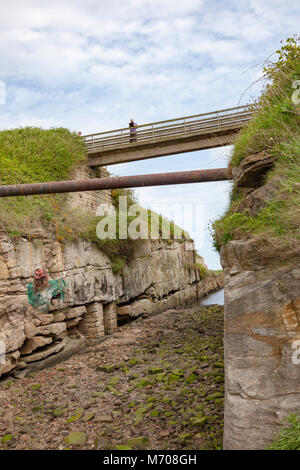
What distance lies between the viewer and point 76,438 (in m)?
6.11

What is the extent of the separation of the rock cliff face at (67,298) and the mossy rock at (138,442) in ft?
15.7

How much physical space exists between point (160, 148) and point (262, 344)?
13571mm

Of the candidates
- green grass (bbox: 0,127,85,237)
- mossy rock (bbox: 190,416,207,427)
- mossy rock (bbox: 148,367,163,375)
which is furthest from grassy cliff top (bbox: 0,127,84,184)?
mossy rock (bbox: 190,416,207,427)

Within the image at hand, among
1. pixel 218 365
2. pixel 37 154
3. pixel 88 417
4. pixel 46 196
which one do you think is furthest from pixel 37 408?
pixel 37 154

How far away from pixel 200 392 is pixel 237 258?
12.0ft

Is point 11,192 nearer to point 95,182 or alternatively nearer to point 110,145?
point 95,182

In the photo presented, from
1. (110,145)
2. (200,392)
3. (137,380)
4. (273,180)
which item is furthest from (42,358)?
(110,145)

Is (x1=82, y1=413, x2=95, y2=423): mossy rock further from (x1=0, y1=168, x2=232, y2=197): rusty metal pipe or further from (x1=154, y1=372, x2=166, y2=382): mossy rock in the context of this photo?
(x1=0, y1=168, x2=232, y2=197): rusty metal pipe

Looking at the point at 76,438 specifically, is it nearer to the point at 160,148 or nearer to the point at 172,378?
the point at 172,378

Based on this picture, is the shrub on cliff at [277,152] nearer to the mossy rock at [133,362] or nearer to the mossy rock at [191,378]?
the mossy rock at [191,378]

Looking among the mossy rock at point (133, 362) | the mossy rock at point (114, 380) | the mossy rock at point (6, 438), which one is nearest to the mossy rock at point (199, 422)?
the mossy rock at point (114, 380)

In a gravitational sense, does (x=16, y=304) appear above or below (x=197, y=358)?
above

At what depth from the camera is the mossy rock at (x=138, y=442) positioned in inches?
222

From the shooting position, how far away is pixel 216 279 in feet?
112
